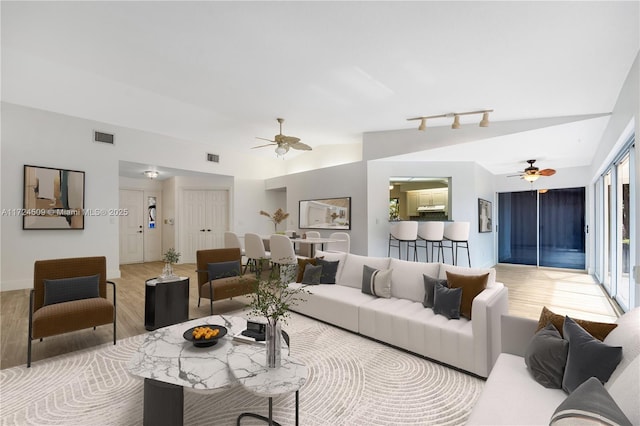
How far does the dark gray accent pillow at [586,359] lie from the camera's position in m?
1.31

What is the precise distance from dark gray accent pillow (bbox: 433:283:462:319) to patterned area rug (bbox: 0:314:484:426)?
454 millimetres

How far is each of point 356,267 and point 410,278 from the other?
29.7 inches

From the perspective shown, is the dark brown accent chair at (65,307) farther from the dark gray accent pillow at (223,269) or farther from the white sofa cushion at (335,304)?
the white sofa cushion at (335,304)

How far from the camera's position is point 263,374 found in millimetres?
1733

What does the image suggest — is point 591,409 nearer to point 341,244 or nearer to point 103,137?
point 341,244

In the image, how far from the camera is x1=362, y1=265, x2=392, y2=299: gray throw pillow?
129 inches

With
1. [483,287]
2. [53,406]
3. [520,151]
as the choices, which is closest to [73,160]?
[53,406]

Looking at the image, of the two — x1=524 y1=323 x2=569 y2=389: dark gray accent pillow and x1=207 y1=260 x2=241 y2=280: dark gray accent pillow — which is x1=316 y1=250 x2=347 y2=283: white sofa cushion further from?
x1=524 y1=323 x2=569 y2=389: dark gray accent pillow

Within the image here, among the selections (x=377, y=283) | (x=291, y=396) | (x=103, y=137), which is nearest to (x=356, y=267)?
(x=377, y=283)

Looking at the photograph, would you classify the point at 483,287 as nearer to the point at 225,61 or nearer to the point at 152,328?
the point at 152,328

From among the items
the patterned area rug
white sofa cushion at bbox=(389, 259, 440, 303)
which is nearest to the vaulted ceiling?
white sofa cushion at bbox=(389, 259, 440, 303)

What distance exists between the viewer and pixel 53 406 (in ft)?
6.68

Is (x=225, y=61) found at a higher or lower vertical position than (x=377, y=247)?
higher

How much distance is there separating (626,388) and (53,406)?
10.2ft
